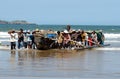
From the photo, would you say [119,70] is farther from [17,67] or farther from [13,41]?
[13,41]

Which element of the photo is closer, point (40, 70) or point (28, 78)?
point (28, 78)

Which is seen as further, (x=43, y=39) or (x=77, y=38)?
(x=77, y=38)

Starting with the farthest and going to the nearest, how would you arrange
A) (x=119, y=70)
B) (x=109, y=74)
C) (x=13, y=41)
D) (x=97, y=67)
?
(x=13, y=41)
(x=97, y=67)
(x=119, y=70)
(x=109, y=74)

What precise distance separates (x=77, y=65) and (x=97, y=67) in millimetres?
1274

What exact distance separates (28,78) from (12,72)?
1.95 m

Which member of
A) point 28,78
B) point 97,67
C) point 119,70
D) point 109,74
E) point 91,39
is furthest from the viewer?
point 91,39

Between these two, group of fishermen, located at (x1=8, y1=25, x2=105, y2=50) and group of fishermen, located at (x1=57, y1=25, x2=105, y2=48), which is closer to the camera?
group of fishermen, located at (x1=8, y1=25, x2=105, y2=50)

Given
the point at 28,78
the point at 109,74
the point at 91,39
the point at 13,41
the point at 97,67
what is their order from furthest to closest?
1. the point at 91,39
2. the point at 13,41
3. the point at 97,67
4. the point at 109,74
5. the point at 28,78

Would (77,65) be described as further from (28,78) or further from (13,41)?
(13,41)

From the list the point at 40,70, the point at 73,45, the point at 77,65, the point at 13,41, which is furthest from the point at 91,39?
the point at 40,70

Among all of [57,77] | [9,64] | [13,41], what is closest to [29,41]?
[13,41]

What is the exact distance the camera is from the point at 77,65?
22516 millimetres

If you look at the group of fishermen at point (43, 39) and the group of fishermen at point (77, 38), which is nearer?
the group of fishermen at point (43, 39)

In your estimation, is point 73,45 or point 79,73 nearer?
point 79,73
